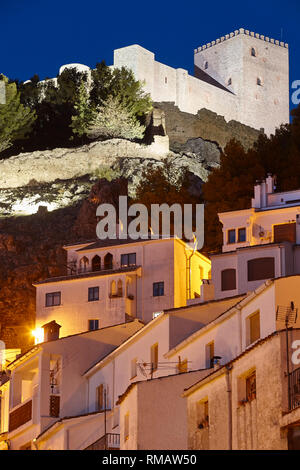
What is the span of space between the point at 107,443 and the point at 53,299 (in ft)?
71.3

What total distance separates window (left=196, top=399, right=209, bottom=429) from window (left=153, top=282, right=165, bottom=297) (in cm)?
2711

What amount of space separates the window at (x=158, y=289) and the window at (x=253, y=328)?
80.7 feet

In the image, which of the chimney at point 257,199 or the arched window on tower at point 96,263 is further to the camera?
the arched window on tower at point 96,263

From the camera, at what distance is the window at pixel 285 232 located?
52.5 meters

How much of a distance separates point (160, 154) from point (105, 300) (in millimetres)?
35619

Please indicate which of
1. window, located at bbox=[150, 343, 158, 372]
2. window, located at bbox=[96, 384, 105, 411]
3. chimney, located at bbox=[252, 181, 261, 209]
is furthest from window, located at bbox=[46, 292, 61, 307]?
window, located at bbox=[150, 343, 158, 372]

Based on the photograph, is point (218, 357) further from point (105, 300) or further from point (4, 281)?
point (4, 281)

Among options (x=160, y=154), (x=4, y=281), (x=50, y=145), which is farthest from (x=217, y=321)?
(x=50, y=145)

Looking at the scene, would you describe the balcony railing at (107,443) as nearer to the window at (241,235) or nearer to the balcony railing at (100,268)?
the window at (241,235)

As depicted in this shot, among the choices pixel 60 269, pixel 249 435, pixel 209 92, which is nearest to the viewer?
pixel 249 435

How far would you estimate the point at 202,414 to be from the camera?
30938 mm

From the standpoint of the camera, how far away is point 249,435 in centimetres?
2747

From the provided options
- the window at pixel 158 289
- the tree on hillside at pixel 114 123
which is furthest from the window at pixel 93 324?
the tree on hillside at pixel 114 123

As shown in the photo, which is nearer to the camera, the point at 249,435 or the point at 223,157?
the point at 249,435
